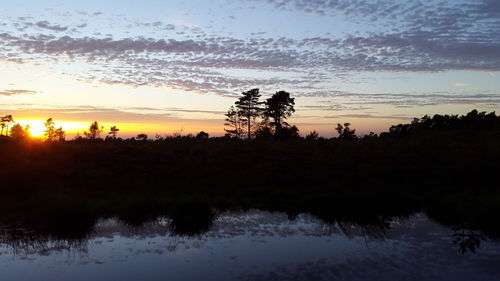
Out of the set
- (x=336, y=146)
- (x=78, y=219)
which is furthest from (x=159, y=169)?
(x=336, y=146)

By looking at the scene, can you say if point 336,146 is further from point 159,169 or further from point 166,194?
point 166,194

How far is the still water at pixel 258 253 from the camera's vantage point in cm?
930

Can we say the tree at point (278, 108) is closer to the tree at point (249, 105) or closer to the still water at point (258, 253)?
the tree at point (249, 105)

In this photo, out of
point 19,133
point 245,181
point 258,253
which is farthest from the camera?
point 19,133

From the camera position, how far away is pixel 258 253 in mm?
10758

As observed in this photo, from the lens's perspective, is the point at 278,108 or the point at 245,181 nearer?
the point at 245,181

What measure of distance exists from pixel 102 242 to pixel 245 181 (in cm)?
963

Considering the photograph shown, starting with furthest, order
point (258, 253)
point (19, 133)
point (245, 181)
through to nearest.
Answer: point (19, 133)
point (245, 181)
point (258, 253)

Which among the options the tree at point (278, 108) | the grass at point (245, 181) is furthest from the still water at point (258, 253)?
the tree at point (278, 108)

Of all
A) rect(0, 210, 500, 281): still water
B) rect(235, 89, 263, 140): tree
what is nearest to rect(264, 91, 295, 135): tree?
rect(235, 89, 263, 140): tree

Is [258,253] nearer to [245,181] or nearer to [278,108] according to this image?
[245,181]

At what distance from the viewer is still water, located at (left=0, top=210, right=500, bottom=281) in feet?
30.5

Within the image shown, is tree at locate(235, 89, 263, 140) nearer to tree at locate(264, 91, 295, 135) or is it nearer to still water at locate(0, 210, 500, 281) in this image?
tree at locate(264, 91, 295, 135)

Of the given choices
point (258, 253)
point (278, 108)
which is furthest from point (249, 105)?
point (258, 253)
